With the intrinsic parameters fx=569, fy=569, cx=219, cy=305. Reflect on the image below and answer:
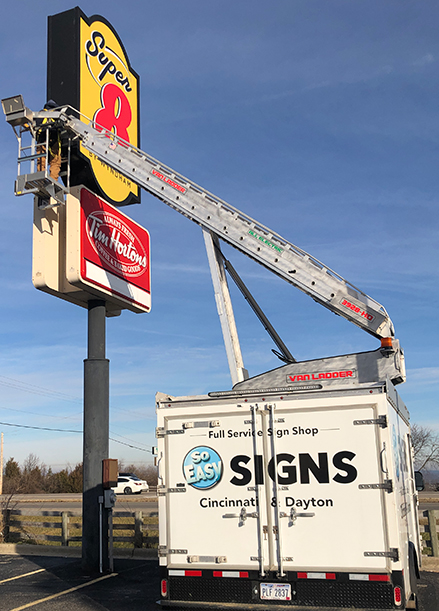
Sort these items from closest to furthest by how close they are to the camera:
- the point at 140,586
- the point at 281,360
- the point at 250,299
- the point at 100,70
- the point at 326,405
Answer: the point at 326,405, the point at 140,586, the point at 281,360, the point at 250,299, the point at 100,70

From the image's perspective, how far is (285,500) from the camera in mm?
6734

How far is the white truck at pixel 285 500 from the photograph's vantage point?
20.9 ft

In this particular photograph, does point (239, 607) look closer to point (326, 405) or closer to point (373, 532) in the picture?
point (373, 532)

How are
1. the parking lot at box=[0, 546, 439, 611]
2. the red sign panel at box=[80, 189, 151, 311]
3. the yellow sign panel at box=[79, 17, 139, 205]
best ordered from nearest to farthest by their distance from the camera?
1. the parking lot at box=[0, 546, 439, 611]
2. the red sign panel at box=[80, 189, 151, 311]
3. the yellow sign panel at box=[79, 17, 139, 205]

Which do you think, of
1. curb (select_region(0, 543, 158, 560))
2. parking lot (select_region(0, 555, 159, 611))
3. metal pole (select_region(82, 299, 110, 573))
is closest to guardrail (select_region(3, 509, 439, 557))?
curb (select_region(0, 543, 158, 560))

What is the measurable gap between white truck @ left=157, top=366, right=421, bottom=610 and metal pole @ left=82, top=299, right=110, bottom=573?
19.9 ft

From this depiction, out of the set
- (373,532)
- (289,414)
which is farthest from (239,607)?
(289,414)

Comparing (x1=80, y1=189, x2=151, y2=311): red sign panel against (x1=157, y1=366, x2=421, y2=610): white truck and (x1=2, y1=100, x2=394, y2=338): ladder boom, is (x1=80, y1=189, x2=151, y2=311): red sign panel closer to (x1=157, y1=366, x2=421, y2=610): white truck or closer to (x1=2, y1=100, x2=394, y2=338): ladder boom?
(x1=2, y1=100, x2=394, y2=338): ladder boom

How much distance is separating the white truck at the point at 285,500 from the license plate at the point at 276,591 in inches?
0.5

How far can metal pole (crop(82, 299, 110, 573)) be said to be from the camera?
41.0ft

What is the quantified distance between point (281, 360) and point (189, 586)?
660 cm

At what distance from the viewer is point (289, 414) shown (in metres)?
6.91

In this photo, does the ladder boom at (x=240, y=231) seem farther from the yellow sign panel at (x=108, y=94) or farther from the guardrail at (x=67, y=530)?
the guardrail at (x=67, y=530)

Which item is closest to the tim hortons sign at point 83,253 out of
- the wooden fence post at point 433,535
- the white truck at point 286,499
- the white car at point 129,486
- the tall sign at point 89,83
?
the tall sign at point 89,83
